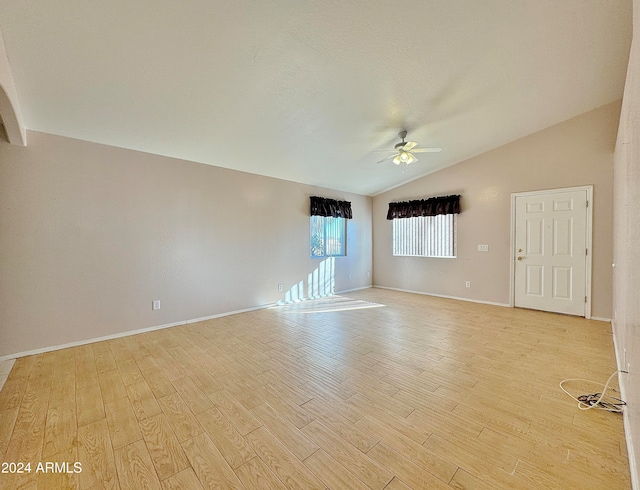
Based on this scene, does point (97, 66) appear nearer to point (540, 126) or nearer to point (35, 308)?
point (35, 308)

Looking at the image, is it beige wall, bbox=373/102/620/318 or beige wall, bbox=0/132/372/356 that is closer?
beige wall, bbox=0/132/372/356

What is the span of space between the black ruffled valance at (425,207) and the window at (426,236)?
0.16 metres

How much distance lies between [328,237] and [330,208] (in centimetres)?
69

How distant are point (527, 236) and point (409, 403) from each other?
4.12 meters

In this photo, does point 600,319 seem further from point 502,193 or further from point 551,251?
point 502,193

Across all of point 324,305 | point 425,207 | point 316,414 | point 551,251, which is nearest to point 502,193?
point 551,251

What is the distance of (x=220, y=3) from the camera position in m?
1.78

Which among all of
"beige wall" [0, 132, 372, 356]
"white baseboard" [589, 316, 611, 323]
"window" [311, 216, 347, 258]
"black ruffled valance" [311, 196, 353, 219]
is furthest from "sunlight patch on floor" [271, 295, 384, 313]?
"white baseboard" [589, 316, 611, 323]

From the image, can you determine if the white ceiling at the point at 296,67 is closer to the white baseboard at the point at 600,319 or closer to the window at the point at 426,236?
the window at the point at 426,236

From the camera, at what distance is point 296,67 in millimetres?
2418

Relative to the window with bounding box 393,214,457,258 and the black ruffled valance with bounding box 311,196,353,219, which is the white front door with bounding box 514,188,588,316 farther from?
the black ruffled valance with bounding box 311,196,353,219

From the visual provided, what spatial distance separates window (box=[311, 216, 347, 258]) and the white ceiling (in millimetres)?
2227

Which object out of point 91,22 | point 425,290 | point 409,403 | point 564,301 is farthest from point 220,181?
point 564,301

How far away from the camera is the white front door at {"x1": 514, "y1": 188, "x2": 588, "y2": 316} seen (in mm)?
4055
